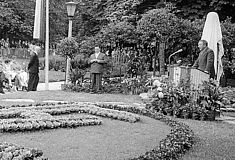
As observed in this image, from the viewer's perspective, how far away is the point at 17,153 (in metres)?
4.40

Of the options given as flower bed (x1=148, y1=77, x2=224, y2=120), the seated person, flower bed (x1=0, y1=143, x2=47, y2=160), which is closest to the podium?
flower bed (x1=148, y1=77, x2=224, y2=120)

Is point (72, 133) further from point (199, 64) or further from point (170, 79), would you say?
point (199, 64)

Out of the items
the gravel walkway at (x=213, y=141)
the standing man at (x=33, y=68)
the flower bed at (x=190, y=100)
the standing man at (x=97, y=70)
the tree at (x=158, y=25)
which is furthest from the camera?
the tree at (x=158, y=25)

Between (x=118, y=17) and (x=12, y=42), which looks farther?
(x=12, y=42)

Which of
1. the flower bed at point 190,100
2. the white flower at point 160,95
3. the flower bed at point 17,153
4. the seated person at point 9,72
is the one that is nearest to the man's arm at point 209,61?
the flower bed at point 190,100

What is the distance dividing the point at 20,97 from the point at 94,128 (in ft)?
14.8

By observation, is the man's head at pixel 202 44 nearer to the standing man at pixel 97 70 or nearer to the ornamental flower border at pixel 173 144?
the ornamental flower border at pixel 173 144

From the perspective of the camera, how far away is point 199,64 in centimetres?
995

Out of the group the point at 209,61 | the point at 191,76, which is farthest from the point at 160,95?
the point at 209,61


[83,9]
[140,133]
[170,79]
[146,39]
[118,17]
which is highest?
[83,9]

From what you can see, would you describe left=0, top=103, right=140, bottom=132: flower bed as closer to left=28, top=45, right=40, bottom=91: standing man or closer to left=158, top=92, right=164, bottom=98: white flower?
left=158, top=92, right=164, bottom=98: white flower

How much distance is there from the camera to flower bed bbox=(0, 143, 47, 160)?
13.9 feet

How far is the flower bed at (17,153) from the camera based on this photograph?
423cm

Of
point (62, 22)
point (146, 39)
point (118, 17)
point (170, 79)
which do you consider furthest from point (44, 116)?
point (62, 22)
